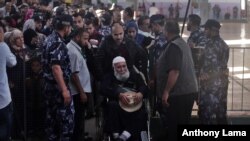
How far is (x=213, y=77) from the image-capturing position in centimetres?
822

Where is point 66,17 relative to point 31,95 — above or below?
above

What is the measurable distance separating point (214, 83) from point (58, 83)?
2.68m

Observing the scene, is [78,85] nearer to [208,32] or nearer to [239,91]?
[208,32]

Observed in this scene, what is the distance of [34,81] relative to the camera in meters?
7.82

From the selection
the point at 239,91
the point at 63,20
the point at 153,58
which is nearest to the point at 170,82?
the point at 63,20

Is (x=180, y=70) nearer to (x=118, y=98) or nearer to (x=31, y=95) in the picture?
(x=118, y=98)

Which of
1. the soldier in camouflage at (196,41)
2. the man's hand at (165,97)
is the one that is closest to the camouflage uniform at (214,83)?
the soldier in camouflage at (196,41)

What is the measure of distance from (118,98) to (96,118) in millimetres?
1189

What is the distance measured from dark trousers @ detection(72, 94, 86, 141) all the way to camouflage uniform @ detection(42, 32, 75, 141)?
423 mm

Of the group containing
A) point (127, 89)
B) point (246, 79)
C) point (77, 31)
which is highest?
point (77, 31)

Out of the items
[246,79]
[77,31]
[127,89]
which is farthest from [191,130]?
[246,79]

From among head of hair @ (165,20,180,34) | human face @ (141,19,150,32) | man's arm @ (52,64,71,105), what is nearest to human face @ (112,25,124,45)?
head of hair @ (165,20,180,34)

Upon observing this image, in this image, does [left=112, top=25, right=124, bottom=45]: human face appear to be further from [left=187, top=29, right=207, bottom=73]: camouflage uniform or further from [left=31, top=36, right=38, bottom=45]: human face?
[left=31, top=36, right=38, bottom=45]: human face

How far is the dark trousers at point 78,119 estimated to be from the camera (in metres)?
7.38
